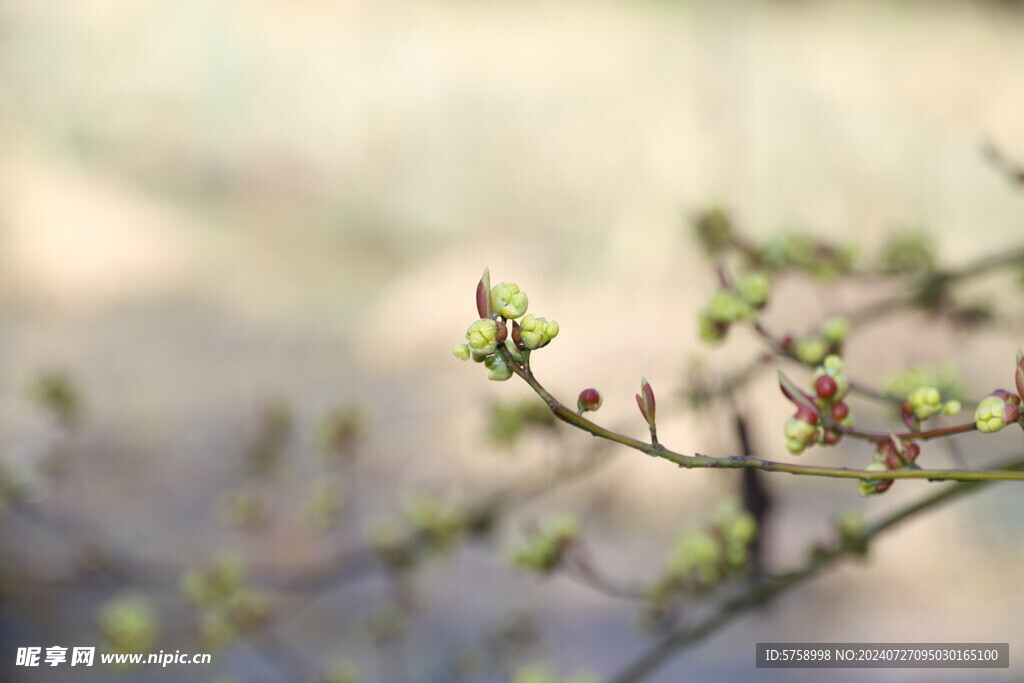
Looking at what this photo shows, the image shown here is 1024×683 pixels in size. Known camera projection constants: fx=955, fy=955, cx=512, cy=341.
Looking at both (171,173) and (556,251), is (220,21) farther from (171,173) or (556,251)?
(556,251)

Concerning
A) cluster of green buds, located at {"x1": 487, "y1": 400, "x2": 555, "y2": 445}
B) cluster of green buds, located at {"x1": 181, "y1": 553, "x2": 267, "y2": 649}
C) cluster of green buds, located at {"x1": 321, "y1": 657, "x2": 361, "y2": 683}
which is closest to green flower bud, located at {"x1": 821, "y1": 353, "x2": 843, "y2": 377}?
cluster of green buds, located at {"x1": 487, "y1": 400, "x2": 555, "y2": 445}

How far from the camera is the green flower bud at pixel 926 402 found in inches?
10.0

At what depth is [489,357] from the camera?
220mm

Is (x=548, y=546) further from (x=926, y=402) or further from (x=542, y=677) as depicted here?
(x=926, y=402)

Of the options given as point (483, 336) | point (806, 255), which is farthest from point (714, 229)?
point (483, 336)

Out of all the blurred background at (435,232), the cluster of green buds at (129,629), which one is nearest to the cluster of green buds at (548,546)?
the cluster of green buds at (129,629)

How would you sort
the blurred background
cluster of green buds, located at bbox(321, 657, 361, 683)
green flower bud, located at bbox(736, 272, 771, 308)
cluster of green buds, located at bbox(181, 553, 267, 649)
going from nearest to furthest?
green flower bud, located at bbox(736, 272, 771, 308) < cluster of green buds, located at bbox(181, 553, 267, 649) < cluster of green buds, located at bbox(321, 657, 361, 683) < the blurred background

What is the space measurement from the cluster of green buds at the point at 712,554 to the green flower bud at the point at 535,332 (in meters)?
0.19

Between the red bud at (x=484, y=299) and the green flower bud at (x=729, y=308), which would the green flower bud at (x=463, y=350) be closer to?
the red bud at (x=484, y=299)

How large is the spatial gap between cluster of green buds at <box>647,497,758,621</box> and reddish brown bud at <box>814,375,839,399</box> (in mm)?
134

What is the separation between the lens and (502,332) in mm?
218

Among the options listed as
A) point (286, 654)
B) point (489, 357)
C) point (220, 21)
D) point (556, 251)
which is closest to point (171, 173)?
point (220, 21)

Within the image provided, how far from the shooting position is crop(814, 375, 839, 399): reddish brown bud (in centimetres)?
26

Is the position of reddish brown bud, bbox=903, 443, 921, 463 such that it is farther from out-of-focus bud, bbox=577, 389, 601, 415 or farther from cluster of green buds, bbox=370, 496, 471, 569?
cluster of green buds, bbox=370, 496, 471, 569
